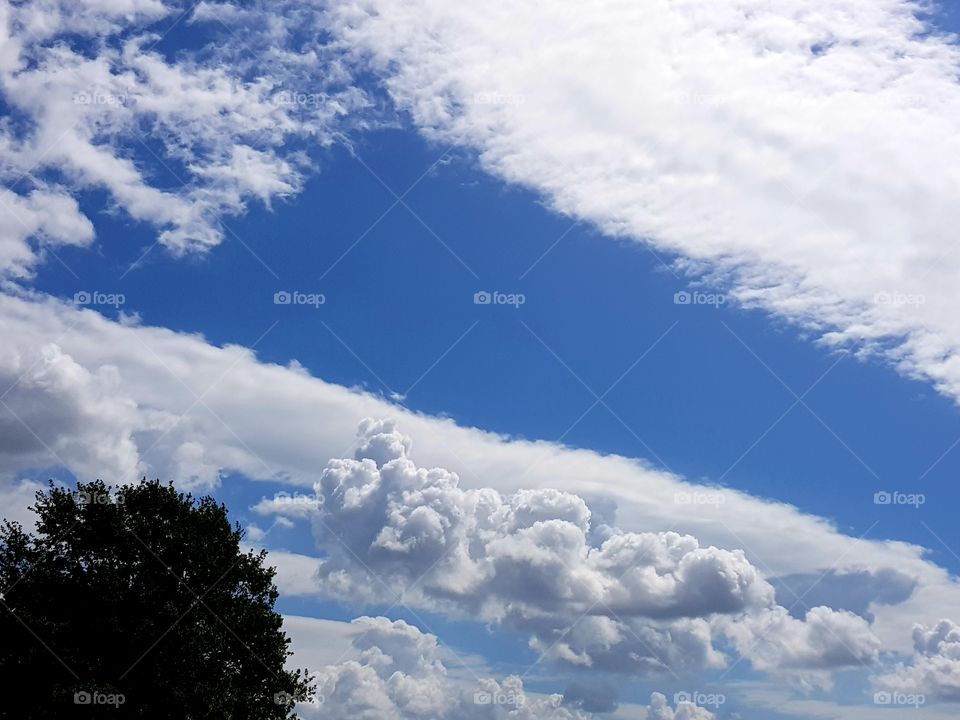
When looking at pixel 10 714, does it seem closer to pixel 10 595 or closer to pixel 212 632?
pixel 10 595

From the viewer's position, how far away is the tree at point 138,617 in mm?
43344

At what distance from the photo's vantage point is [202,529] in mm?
48625

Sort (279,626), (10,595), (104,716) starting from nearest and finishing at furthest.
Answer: (104,716) < (10,595) < (279,626)

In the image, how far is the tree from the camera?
43.3 meters

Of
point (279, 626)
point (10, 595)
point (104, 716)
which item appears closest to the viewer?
point (104, 716)

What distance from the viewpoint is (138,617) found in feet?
146

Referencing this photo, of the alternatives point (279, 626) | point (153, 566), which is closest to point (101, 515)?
point (153, 566)

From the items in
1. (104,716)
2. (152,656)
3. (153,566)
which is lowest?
(104,716)

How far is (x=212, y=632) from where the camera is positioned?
4556cm

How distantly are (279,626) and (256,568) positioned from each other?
326 cm

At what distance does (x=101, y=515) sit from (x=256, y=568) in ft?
26.9

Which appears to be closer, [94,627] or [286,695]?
[94,627]

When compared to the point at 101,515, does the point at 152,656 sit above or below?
below

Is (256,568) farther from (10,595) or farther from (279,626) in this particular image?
(10,595)
